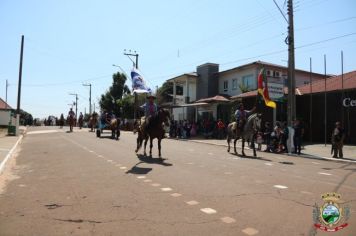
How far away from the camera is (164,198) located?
820 cm

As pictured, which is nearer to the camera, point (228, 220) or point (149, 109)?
point (228, 220)

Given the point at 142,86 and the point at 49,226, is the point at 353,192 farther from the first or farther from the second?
the point at 142,86

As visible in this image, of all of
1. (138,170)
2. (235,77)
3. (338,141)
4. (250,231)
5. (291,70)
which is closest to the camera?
(250,231)

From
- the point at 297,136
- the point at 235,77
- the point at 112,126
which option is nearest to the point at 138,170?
the point at 297,136

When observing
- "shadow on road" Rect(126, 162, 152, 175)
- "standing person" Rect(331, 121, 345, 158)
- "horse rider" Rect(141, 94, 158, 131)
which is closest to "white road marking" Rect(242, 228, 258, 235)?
"shadow on road" Rect(126, 162, 152, 175)

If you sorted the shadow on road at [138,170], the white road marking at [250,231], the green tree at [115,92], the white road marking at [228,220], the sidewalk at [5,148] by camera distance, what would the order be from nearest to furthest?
the white road marking at [250,231], the white road marking at [228,220], the shadow on road at [138,170], the sidewalk at [5,148], the green tree at [115,92]

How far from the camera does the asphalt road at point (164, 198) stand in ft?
20.2

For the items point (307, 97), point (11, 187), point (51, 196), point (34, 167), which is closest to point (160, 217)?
point (51, 196)

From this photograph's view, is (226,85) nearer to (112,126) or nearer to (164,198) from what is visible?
(112,126)

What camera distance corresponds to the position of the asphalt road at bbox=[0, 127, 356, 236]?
6.15 m

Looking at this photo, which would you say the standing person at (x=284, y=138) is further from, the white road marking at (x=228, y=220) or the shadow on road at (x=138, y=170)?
the white road marking at (x=228, y=220)

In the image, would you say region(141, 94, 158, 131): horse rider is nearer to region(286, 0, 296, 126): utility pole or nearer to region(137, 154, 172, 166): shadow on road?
region(137, 154, 172, 166): shadow on road

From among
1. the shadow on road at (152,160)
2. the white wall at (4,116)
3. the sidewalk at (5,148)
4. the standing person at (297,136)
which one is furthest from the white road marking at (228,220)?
the white wall at (4,116)

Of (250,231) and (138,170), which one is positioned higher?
(138,170)
